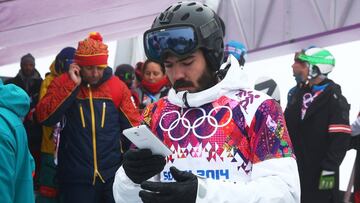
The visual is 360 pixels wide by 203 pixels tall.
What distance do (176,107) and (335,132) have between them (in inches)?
129

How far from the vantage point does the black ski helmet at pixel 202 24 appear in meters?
2.04

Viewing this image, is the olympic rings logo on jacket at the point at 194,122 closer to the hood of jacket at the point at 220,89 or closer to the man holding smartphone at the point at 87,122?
the hood of jacket at the point at 220,89

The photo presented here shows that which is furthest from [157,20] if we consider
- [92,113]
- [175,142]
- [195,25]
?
[92,113]

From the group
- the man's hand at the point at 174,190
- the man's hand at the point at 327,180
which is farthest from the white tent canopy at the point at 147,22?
the man's hand at the point at 174,190

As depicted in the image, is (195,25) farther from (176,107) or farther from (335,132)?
(335,132)

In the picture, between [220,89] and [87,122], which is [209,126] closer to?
[220,89]

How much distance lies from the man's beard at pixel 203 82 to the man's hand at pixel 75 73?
2505mm

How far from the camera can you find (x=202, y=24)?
6.75 feet

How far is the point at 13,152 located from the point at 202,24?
1168 mm

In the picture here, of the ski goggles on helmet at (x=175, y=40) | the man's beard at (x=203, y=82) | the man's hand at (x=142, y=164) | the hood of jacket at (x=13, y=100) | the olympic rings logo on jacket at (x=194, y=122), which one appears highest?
the ski goggles on helmet at (x=175, y=40)

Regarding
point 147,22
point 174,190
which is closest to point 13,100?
point 174,190

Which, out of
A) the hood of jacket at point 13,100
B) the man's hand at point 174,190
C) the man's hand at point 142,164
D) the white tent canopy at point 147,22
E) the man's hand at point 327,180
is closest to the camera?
the man's hand at point 174,190

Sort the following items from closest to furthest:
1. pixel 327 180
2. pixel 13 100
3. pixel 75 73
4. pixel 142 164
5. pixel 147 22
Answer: pixel 142 164
pixel 13 100
pixel 75 73
pixel 327 180
pixel 147 22

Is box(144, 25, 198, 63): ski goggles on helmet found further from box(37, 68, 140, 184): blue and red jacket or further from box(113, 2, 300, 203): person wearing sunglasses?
box(37, 68, 140, 184): blue and red jacket
